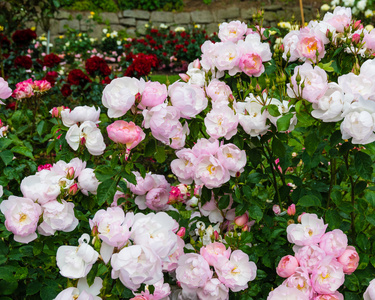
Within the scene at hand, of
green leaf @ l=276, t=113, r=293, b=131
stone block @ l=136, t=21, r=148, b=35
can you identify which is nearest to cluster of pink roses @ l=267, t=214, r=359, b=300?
green leaf @ l=276, t=113, r=293, b=131

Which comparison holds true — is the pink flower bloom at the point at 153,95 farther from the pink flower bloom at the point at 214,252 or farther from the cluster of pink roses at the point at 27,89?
the cluster of pink roses at the point at 27,89

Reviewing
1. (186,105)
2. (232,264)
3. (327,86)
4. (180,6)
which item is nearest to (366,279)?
(232,264)

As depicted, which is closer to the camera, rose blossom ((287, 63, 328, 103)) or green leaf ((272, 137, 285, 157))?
rose blossom ((287, 63, 328, 103))

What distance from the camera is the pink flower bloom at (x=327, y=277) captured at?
0.95 m

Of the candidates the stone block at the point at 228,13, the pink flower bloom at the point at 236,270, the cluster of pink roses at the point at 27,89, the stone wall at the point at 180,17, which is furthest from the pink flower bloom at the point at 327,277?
the stone block at the point at 228,13

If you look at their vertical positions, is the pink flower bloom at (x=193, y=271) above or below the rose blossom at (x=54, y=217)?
below

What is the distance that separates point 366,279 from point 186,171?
525 mm

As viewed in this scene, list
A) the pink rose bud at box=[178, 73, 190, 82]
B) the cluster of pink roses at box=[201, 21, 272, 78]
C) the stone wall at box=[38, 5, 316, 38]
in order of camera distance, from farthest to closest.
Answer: the stone wall at box=[38, 5, 316, 38] → the pink rose bud at box=[178, 73, 190, 82] → the cluster of pink roses at box=[201, 21, 272, 78]

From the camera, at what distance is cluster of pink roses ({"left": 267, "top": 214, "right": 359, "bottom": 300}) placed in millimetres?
948

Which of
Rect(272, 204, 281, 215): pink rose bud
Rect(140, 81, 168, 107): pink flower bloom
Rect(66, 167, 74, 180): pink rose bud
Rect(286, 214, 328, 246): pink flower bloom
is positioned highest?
Rect(140, 81, 168, 107): pink flower bloom

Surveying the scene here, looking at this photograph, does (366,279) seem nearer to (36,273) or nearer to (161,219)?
(161,219)

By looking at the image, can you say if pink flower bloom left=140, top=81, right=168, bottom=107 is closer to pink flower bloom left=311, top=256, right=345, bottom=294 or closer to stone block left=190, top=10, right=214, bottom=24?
pink flower bloom left=311, top=256, right=345, bottom=294

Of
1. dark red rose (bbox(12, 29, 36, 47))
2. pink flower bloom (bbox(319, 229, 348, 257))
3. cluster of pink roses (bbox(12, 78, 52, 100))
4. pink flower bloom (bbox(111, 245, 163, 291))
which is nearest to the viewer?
pink flower bloom (bbox(111, 245, 163, 291))

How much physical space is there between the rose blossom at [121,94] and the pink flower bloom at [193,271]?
0.38 m
